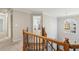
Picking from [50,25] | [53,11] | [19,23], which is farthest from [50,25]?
[19,23]

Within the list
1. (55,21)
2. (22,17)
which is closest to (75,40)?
(55,21)

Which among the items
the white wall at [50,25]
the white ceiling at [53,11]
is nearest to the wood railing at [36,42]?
the white wall at [50,25]

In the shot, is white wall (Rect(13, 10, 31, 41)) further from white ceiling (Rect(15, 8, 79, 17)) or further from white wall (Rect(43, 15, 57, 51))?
white wall (Rect(43, 15, 57, 51))

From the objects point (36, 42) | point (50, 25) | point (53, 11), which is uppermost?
point (53, 11)

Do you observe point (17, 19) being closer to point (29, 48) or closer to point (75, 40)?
point (29, 48)

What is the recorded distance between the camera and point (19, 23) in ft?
3.92

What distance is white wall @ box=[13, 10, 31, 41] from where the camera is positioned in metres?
1.18

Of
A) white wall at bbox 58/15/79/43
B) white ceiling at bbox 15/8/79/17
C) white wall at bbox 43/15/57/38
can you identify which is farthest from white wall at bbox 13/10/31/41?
white wall at bbox 58/15/79/43

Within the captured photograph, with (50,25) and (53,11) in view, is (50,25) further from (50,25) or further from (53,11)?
(53,11)

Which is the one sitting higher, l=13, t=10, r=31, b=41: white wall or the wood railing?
l=13, t=10, r=31, b=41: white wall

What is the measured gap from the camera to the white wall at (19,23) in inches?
46.6
